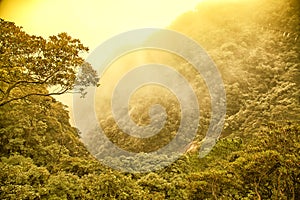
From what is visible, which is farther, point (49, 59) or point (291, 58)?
point (291, 58)

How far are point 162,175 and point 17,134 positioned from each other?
3368mm

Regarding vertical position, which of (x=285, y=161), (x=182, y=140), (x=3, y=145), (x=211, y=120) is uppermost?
(x=211, y=120)

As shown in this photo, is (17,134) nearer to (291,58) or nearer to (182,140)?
(182,140)

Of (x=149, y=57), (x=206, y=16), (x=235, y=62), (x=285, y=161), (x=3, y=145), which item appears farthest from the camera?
(x=206, y=16)

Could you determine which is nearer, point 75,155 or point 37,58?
point 37,58

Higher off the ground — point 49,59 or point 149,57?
point 149,57

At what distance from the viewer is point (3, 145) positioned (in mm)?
7074

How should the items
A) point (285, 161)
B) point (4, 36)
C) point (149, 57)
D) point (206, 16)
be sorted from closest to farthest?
point (4, 36) < point (285, 161) < point (149, 57) < point (206, 16)

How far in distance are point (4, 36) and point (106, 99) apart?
27151 mm

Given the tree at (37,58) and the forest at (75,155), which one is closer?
the tree at (37,58)

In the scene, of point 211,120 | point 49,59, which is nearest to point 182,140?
point 211,120

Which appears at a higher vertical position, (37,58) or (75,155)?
(75,155)

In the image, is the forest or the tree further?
the forest

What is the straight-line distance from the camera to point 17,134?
24.0ft
